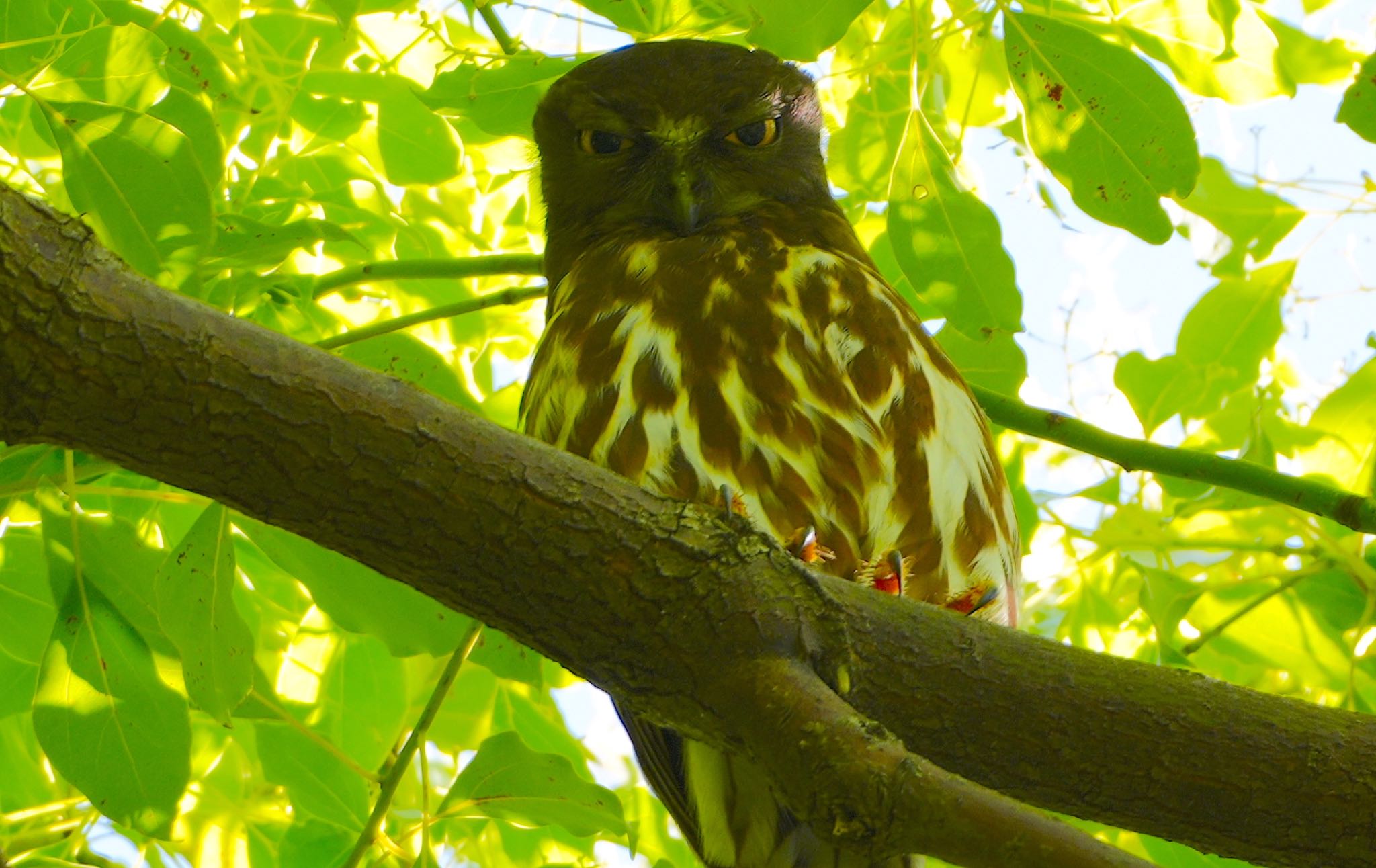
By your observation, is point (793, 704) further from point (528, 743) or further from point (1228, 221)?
point (1228, 221)

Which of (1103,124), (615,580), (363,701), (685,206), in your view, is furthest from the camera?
(685,206)

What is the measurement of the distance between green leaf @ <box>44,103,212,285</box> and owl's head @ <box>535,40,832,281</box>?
1.31 m

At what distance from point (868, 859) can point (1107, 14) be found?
5.80 ft

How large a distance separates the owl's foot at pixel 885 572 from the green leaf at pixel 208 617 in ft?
3.37

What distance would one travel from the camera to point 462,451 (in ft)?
5.81

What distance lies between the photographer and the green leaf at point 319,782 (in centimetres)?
255

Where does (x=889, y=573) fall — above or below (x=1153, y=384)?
below

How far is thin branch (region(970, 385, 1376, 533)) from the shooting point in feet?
8.02

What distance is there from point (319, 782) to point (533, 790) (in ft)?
1.51

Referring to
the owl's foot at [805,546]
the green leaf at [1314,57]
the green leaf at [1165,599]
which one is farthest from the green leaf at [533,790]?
the green leaf at [1314,57]

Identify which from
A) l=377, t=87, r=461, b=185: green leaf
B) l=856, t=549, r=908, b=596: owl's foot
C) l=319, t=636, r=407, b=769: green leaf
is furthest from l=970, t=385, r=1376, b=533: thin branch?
l=319, t=636, r=407, b=769: green leaf

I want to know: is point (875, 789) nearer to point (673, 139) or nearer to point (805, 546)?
point (805, 546)

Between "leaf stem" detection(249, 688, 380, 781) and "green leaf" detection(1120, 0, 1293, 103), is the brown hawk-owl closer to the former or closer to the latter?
"leaf stem" detection(249, 688, 380, 781)

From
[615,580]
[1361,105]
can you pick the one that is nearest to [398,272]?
[615,580]
